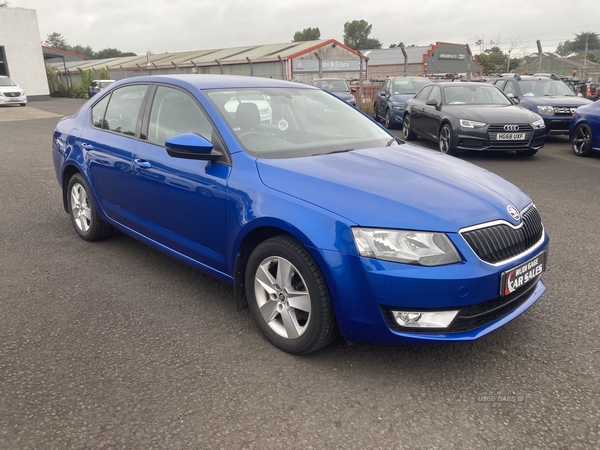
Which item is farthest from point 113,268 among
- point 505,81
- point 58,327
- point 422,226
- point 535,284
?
point 505,81

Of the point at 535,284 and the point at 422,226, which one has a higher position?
the point at 422,226

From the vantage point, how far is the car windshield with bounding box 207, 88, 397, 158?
11.7 feet

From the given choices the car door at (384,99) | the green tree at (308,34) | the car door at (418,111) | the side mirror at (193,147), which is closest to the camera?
the side mirror at (193,147)

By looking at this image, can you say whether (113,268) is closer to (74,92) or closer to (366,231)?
(366,231)

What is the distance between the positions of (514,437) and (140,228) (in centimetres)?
303

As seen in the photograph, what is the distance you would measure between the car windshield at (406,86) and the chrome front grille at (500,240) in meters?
13.5

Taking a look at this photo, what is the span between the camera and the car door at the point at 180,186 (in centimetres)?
344

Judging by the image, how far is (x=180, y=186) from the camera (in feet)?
12.0

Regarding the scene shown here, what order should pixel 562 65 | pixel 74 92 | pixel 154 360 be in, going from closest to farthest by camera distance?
pixel 154 360 → pixel 74 92 → pixel 562 65

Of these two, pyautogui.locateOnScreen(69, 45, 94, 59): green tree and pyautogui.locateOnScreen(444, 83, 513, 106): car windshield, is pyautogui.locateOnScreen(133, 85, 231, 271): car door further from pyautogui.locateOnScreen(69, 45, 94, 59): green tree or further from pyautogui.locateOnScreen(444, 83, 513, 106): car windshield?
pyautogui.locateOnScreen(69, 45, 94, 59): green tree

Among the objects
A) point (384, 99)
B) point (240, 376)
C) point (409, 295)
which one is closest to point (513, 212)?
point (409, 295)

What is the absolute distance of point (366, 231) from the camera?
2717 mm

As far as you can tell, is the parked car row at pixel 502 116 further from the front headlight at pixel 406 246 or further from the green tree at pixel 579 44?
the green tree at pixel 579 44

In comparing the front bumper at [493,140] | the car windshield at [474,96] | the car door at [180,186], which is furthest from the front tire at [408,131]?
the car door at [180,186]
